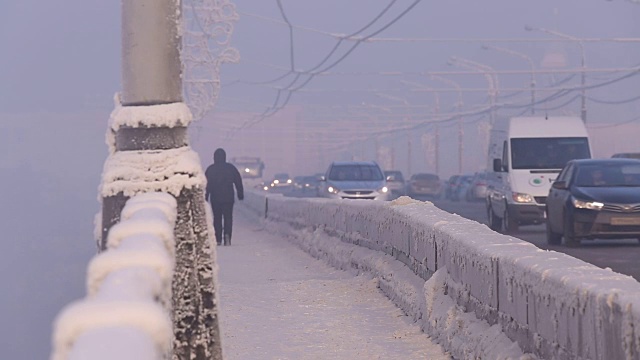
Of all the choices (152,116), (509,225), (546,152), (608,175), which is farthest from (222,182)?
(152,116)

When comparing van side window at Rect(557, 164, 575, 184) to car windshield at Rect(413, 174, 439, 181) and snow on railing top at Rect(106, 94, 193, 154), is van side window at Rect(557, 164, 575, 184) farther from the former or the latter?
car windshield at Rect(413, 174, 439, 181)

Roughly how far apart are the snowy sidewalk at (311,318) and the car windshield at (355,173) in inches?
778

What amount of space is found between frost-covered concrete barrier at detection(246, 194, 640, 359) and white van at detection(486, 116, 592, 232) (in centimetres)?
1242

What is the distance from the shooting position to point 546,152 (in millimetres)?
28625

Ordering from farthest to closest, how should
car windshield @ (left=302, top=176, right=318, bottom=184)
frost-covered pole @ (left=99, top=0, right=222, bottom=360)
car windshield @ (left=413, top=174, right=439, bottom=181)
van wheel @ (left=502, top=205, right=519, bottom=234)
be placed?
car windshield @ (left=302, top=176, right=318, bottom=184) < car windshield @ (left=413, top=174, right=439, bottom=181) < van wheel @ (left=502, top=205, right=519, bottom=234) < frost-covered pole @ (left=99, top=0, right=222, bottom=360)

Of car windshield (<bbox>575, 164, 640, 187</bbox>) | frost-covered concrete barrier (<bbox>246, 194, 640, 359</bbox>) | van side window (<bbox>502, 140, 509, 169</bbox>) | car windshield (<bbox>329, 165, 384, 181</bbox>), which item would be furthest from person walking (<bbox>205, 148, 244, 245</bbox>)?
car windshield (<bbox>329, 165, 384, 181</bbox>)

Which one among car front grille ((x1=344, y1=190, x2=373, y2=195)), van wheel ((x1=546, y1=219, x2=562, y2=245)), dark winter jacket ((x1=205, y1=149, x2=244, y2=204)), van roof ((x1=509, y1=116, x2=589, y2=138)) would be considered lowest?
car front grille ((x1=344, y1=190, x2=373, y2=195))

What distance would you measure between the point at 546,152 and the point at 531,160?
0.43 meters

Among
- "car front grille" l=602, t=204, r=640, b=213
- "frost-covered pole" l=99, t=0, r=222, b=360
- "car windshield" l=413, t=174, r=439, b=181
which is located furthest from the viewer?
"car windshield" l=413, t=174, r=439, b=181

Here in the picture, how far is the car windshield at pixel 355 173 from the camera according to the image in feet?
127

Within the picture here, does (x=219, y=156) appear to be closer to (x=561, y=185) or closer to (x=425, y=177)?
(x=561, y=185)

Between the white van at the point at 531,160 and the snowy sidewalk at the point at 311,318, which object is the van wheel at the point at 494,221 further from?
the snowy sidewalk at the point at 311,318

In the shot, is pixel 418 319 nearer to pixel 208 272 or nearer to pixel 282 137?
pixel 208 272

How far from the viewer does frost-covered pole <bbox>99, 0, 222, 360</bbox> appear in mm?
6715
